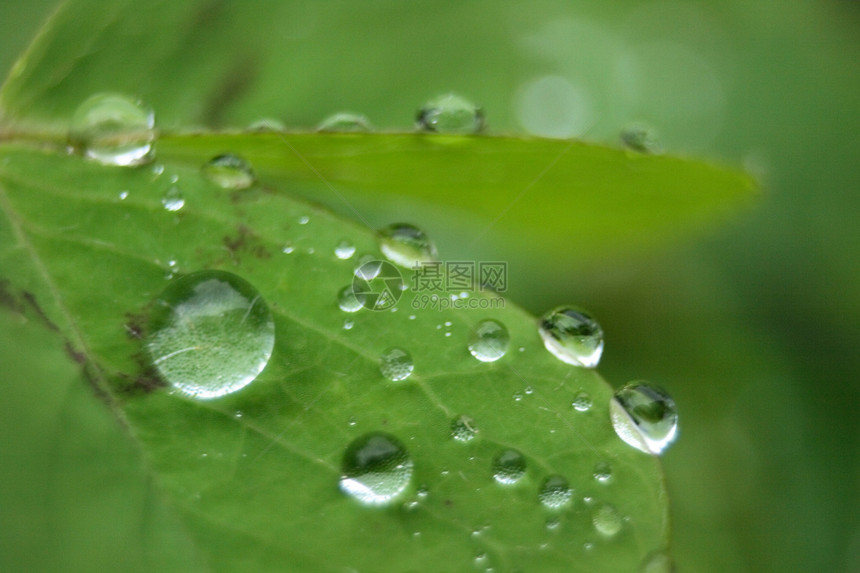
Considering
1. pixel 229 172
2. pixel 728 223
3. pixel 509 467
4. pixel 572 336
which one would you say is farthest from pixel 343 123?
pixel 728 223

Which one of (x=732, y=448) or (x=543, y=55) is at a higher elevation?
(x=543, y=55)

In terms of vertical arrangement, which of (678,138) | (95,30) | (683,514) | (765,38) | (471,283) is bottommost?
(683,514)

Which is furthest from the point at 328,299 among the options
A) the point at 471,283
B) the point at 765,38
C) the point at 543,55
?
the point at 765,38

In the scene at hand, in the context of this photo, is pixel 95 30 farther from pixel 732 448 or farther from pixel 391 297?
pixel 732 448

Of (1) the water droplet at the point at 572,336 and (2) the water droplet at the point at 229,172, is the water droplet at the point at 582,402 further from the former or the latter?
(2) the water droplet at the point at 229,172

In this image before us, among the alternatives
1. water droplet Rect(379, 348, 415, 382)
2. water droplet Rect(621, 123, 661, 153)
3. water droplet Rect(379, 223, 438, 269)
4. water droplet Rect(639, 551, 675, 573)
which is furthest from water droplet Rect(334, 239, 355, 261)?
water droplet Rect(621, 123, 661, 153)

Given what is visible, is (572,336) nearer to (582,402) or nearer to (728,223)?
(582,402)

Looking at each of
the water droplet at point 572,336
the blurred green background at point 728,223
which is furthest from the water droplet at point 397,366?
the blurred green background at point 728,223
